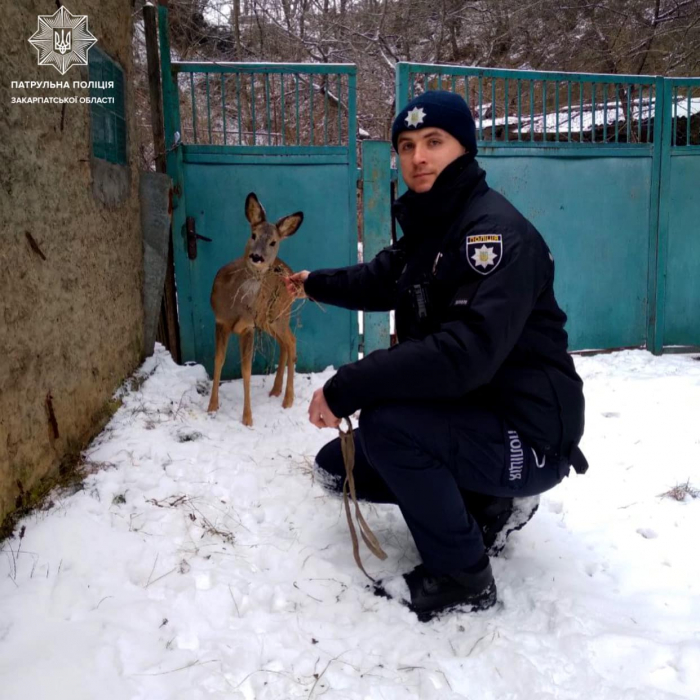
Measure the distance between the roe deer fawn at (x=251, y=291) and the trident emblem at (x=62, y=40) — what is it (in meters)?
1.41

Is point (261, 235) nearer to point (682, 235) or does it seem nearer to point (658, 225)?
point (658, 225)

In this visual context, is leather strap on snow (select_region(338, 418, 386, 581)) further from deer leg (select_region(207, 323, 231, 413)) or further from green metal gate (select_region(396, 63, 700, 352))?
green metal gate (select_region(396, 63, 700, 352))

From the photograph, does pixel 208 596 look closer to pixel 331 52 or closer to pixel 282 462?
pixel 282 462

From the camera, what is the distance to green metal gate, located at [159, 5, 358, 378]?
506cm

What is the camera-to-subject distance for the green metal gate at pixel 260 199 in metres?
5.06

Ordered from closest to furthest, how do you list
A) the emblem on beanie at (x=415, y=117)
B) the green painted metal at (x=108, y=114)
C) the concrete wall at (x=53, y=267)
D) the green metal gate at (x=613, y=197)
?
the emblem on beanie at (x=415, y=117)
the concrete wall at (x=53, y=267)
the green painted metal at (x=108, y=114)
the green metal gate at (x=613, y=197)

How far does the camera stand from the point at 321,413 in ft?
7.32

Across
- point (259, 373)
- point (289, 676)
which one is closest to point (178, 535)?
point (289, 676)

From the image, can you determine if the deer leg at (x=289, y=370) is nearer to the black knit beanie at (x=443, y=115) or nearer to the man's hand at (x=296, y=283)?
the man's hand at (x=296, y=283)

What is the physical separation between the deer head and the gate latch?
78 centimetres

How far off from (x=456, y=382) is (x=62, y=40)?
2.79 meters

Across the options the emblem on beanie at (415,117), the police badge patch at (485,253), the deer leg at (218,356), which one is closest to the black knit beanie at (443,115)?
the emblem on beanie at (415,117)

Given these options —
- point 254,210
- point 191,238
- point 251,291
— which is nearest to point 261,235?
point 254,210

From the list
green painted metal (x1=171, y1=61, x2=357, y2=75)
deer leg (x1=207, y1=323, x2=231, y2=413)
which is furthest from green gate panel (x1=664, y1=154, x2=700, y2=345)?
deer leg (x1=207, y1=323, x2=231, y2=413)
